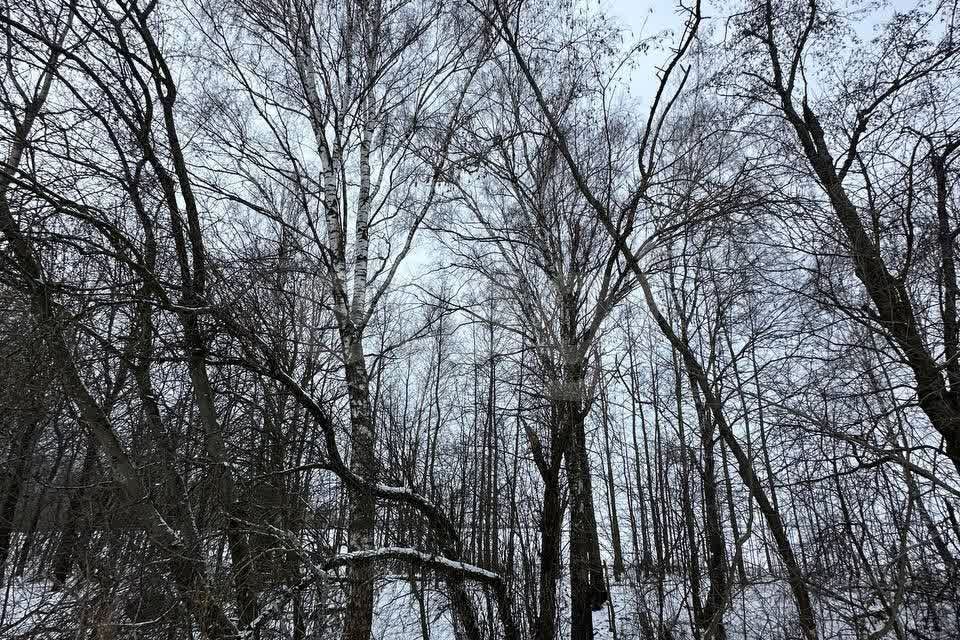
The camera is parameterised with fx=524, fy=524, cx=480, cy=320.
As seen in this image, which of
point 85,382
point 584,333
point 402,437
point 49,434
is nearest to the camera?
point 85,382

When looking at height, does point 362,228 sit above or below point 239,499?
above

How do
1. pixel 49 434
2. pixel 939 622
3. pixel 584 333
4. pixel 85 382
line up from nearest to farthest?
pixel 85 382
pixel 49 434
pixel 939 622
pixel 584 333

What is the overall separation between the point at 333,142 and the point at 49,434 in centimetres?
445

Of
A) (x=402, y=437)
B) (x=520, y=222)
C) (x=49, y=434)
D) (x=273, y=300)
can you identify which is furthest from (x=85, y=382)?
(x=520, y=222)

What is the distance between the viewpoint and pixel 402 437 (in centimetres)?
630

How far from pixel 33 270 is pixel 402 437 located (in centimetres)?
409

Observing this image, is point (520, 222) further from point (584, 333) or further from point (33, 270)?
point (33, 270)

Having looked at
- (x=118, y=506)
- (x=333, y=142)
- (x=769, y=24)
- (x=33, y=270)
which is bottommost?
(x=118, y=506)

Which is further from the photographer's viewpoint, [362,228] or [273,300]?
[362,228]

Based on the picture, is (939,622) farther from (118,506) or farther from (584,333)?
(118,506)

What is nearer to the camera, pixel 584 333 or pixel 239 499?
pixel 239 499

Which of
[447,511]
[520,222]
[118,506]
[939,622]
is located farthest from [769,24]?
[118,506]

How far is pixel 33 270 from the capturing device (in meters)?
2.92

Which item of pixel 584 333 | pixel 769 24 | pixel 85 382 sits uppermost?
pixel 769 24
